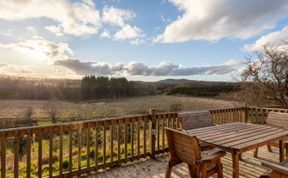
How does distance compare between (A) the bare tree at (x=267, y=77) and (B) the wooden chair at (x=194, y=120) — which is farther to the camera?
(A) the bare tree at (x=267, y=77)

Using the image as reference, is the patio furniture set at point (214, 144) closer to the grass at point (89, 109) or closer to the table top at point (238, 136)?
the table top at point (238, 136)

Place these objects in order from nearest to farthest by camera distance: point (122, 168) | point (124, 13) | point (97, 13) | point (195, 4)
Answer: point (122, 168), point (195, 4), point (97, 13), point (124, 13)

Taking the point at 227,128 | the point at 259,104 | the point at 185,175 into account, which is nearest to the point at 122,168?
the point at 185,175

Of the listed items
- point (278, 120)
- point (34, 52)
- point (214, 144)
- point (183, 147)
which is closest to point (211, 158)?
point (214, 144)

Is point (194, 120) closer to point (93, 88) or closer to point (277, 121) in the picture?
point (277, 121)

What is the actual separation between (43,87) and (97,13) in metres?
19.7

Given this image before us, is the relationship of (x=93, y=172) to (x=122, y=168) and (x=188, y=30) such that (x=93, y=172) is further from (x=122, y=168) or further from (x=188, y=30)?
(x=188, y=30)

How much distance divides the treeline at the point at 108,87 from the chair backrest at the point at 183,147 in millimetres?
23176

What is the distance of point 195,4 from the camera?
5.97 metres

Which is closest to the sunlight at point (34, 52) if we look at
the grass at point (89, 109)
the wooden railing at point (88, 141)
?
the wooden railing at point (88, 141)

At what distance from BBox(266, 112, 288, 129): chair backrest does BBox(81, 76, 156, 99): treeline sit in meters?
22.0

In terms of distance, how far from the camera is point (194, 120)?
3635mm

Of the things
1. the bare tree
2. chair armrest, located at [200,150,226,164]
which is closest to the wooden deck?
chair armrest, located at [200,150,226,164]

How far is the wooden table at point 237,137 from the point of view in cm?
248
